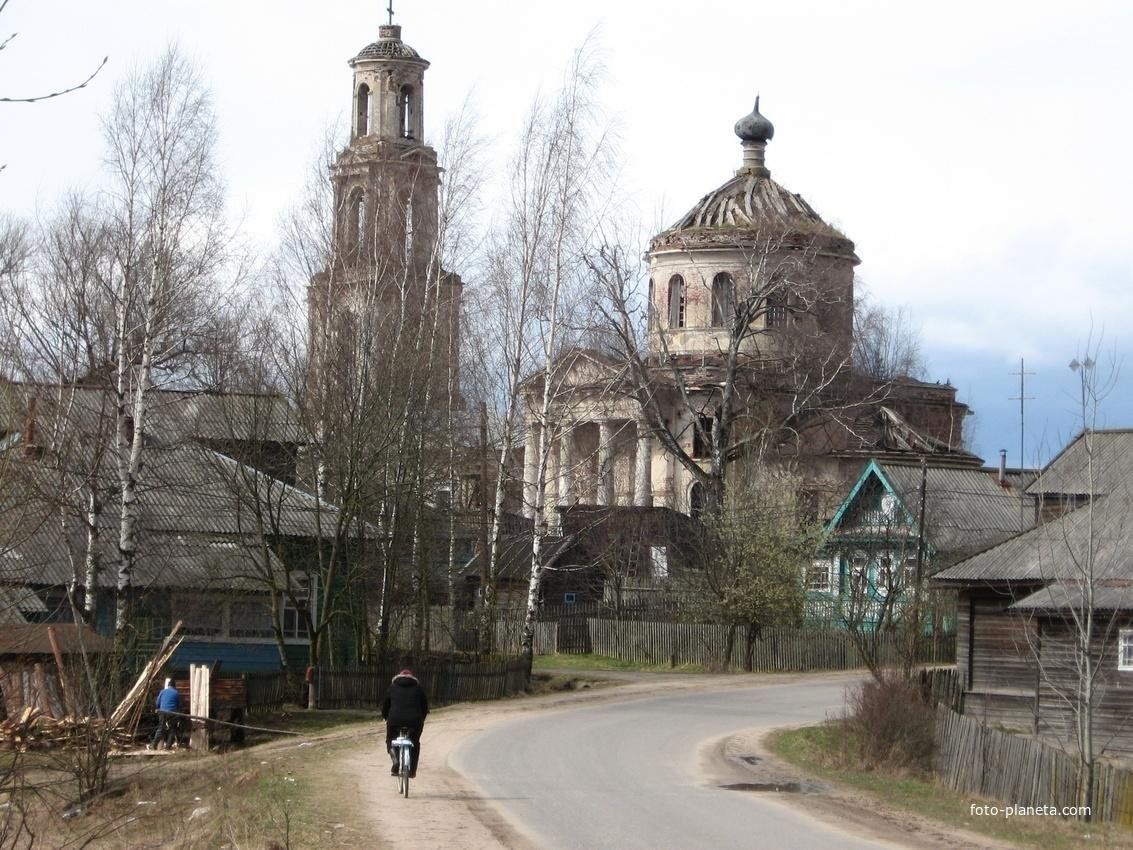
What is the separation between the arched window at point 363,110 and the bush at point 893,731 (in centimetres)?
3714

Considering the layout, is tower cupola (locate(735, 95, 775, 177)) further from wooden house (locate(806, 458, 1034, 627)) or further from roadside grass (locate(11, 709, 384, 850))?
roadside grass (locate(11, 709, 384, 850))

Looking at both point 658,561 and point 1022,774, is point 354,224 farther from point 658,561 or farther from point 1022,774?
point 1022,774

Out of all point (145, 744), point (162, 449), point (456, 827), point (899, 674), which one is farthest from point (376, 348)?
point (456, 827)

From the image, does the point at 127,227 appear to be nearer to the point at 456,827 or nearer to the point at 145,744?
the point at 145,744

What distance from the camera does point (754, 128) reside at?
227ft

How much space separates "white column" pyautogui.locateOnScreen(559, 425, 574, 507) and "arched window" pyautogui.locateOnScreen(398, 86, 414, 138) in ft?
38.5

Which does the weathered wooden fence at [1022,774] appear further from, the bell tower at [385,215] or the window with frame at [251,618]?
the bell tower at [385,215]

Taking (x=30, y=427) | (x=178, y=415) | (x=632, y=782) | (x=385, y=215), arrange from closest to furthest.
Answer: (x=632, y=782)
(x=30, y=427)
(x=178, y=415)
(x=385, y=215)

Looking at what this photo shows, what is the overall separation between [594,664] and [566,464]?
7506 mm

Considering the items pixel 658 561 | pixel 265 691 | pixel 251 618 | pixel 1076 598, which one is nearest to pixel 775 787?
pixel 1076 598

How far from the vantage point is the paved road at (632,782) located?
17469 mm

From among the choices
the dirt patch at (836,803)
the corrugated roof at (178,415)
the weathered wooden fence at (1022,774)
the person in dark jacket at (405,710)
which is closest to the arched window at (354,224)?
the corrugated roof at (178,415)

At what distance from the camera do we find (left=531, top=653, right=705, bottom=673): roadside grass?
45094 millimetres

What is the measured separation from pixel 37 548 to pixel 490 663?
9367 millimetres
